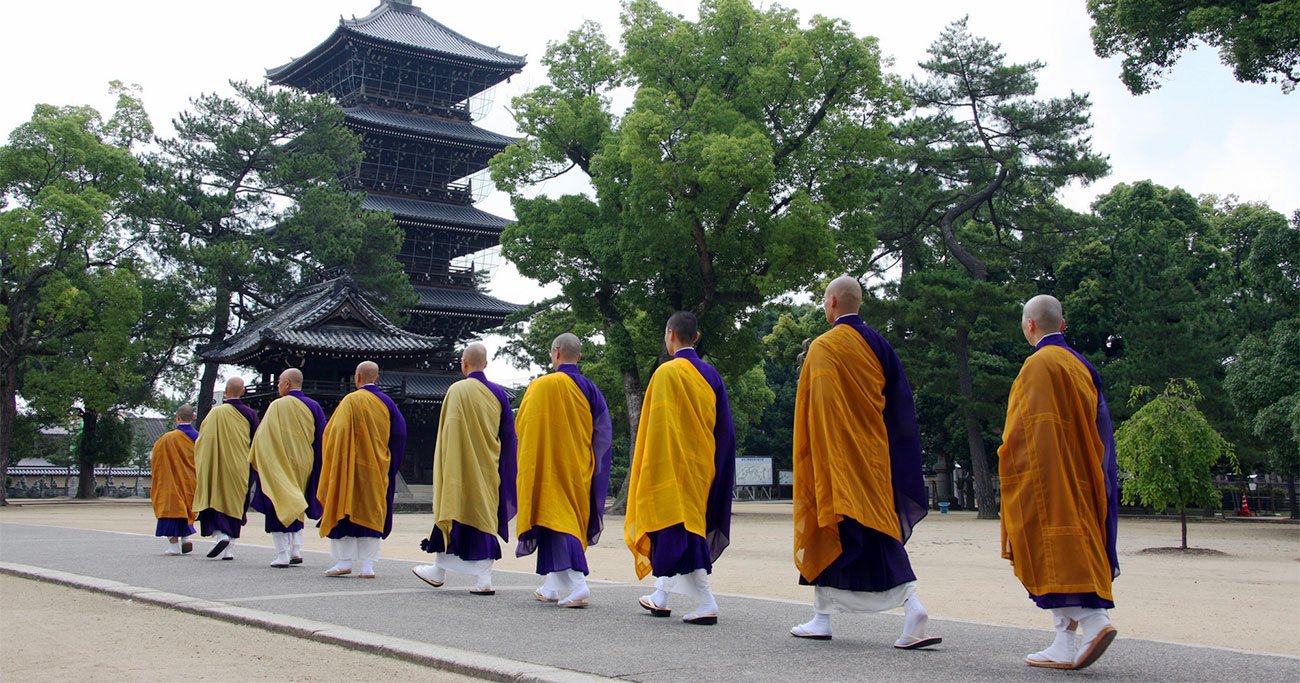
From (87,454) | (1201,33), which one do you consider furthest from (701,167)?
(87,454)

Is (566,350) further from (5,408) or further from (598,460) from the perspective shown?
(5,408)

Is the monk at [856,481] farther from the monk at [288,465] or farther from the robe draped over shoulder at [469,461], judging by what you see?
the monk at [288,465]

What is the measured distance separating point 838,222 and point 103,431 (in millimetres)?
30244

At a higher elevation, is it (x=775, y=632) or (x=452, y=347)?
(x=452, y=347)

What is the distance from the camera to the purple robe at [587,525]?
6.90 m

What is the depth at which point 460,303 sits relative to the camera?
41.8m

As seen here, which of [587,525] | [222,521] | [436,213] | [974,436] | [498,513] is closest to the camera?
[587,525]

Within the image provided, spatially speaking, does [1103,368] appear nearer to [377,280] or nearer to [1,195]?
[377,280]

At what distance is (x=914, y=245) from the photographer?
3447 cm

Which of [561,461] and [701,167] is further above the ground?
[701,167]

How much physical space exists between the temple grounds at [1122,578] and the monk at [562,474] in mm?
607

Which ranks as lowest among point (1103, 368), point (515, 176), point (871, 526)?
point (871, 526)

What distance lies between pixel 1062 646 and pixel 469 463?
14.9ft

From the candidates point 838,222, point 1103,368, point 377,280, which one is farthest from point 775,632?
point 377,280
